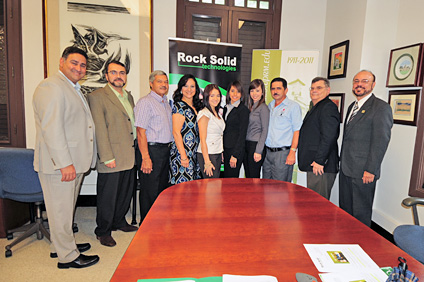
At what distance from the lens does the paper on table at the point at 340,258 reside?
97 centimetres

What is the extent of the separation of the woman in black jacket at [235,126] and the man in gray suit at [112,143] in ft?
3.40

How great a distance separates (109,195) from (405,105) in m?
3.24

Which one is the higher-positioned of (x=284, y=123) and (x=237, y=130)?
(x=284, y=123)

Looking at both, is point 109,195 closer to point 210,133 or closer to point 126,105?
point 126,105

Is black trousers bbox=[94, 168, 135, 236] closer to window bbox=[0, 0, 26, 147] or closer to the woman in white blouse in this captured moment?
the woman in white blouse

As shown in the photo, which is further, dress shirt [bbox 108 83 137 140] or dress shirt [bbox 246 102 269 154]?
dress shirt [bbox 246 102 269 154]

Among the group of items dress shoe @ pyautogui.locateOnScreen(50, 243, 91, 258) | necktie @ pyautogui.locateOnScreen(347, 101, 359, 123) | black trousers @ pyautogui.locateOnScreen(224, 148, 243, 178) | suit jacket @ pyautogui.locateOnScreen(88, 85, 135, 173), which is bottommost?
dress shoe @ pyautogui.locateOnScreen(50, 243, 91, 258)

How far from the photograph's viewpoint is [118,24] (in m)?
3.53

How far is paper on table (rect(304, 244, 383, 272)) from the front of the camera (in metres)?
0.97

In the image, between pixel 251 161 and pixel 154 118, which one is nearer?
pixel 154 118

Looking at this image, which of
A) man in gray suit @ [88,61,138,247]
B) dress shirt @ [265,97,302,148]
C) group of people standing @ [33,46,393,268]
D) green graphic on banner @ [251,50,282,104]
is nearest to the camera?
group of people standing @ [33,46,393,268]

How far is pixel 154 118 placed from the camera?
2.63 meters

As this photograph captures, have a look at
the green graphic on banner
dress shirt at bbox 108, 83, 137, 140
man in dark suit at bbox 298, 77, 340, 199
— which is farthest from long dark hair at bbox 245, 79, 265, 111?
dress shirt at bbox 108, 83, 137, 140

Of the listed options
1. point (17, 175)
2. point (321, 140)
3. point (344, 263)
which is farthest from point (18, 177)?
point (321, 140)
